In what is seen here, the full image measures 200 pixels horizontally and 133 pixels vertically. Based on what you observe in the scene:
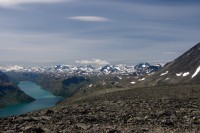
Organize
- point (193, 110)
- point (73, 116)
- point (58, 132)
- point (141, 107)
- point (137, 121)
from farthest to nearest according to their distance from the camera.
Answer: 1. point (141, 107)
2. point (193, 110)
3. point (73, 116)
4. point (137, 121)
5. point (58, 132)

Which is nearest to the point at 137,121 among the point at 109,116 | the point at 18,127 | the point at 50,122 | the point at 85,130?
the point at 109,116

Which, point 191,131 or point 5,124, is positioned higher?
point 5,124

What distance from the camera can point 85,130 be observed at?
23.7 meters

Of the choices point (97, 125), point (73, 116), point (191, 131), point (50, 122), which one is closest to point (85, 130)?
point (97, 125)

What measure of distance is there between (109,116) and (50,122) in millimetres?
5528

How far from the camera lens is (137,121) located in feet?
88.0

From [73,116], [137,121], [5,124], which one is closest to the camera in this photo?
[5,124]

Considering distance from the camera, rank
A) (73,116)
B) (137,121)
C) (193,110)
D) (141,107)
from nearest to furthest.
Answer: (137,121), (73,116), (193,110), (141,107)

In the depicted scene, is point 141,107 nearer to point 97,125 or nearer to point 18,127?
point 97,125

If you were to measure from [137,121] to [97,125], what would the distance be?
3516mm

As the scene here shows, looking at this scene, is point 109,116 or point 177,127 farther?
point 109,116

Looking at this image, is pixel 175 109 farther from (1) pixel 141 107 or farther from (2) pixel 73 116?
(2) pixel 73 116

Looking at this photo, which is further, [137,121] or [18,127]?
[137,121]

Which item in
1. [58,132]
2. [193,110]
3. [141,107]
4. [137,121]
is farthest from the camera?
[141,107]
